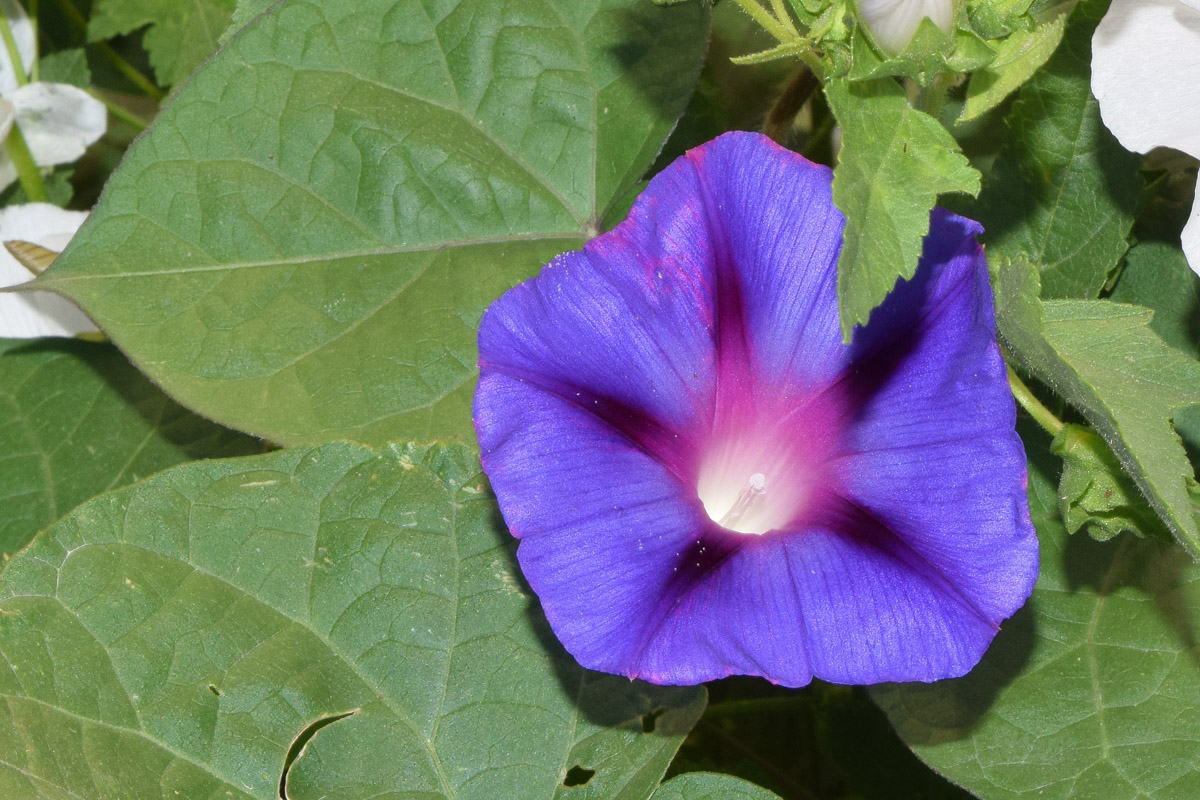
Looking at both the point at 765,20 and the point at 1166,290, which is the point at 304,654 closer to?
the point at 765,20

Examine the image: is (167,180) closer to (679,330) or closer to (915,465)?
(679,330)

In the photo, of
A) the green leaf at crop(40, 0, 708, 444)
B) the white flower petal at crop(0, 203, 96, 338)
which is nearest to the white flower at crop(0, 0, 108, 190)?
the white flower petal at crop(0, 203, 96, 338)

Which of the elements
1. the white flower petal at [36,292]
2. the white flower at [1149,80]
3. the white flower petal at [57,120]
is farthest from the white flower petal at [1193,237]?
the white flower petal at [57,120]

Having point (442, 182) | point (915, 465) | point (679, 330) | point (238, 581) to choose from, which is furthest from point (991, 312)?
point (238, 581)

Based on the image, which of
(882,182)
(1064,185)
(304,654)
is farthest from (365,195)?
(1064,185)

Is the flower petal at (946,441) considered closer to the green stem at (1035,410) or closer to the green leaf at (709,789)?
the green stem at (1035,410)

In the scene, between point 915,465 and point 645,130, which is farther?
point 645,130

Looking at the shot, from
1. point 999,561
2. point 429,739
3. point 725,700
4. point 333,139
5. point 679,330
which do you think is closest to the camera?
point 999,561
